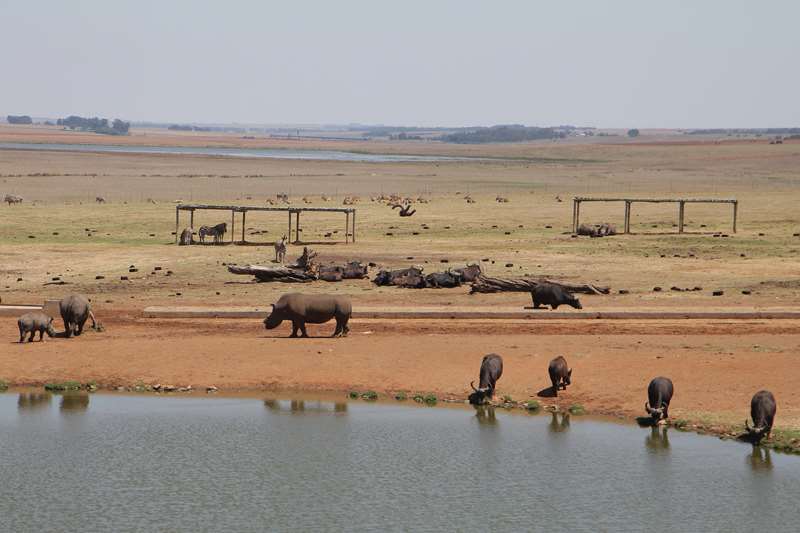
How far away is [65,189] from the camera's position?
92312 millimetres

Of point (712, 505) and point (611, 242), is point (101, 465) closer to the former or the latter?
point (712, 505)

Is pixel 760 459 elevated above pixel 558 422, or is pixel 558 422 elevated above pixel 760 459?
pixel 558 422

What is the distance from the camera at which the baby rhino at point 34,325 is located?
1195 inches

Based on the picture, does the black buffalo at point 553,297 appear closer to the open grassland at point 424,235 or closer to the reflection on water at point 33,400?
the open grassland at point 424,235

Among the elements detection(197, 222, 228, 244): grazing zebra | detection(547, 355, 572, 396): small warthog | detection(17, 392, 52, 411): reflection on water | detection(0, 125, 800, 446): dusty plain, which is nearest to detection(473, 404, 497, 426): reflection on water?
detection(0, 125, 800, 446): dusty plain

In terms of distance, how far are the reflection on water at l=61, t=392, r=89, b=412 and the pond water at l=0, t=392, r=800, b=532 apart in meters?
0.20

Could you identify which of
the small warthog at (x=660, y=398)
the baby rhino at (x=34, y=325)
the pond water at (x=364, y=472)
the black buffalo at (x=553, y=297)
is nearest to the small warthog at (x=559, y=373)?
the pond water at (x=364, y=472)

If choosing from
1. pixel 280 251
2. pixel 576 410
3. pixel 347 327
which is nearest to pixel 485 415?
pixel 576 410

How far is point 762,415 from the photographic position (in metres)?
22.4

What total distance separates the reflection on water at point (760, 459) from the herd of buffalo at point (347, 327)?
0.31 metres

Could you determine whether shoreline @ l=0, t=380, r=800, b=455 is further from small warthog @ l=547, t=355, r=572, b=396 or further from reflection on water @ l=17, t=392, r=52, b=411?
small warthog @ l=547, t=355, r=572, b=396

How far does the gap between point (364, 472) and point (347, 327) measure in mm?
10440

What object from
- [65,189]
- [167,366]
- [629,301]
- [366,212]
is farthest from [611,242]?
[65,189]

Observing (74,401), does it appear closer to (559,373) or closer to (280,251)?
(559,373)
